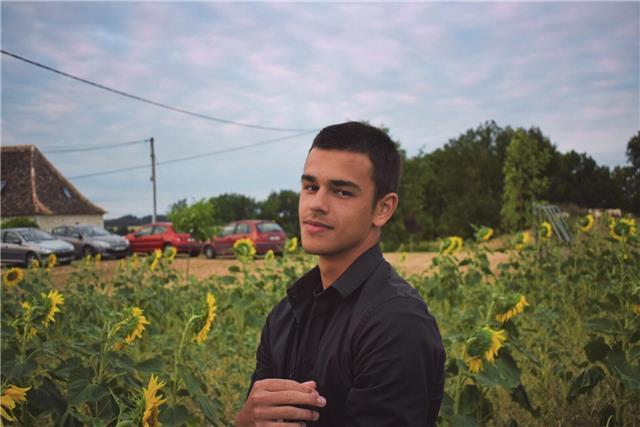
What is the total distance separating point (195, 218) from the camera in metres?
10.9

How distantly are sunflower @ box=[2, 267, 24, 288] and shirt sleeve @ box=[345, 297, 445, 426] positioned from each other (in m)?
4.25

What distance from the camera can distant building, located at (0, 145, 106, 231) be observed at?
31016 millimetres

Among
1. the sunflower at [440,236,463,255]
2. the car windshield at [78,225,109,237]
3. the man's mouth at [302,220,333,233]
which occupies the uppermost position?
the car windshield at [78,225,109,237]

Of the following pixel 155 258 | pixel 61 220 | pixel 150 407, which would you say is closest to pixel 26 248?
pixel 155 258

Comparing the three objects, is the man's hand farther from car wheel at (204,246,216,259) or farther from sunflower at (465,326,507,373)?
car wheel at (204,246,216,259)

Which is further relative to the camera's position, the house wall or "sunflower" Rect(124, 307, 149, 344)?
the house wall

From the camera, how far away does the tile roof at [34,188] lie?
102ft

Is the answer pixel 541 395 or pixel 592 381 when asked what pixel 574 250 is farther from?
pixel 592 381

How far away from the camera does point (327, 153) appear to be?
1746 mm

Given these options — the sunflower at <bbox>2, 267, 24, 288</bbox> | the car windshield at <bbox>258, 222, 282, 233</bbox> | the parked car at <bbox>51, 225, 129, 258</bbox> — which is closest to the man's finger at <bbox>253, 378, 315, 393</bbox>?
the sunflower at <bbox>2, 267, 24, 288</bbox>

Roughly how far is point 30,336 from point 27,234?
18.1m

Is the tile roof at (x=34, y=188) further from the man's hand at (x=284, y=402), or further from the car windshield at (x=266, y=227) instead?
the man's hand at (x=284, y=402)

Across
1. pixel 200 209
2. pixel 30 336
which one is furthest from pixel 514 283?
pixel 200 209

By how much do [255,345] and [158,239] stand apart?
1716cm
